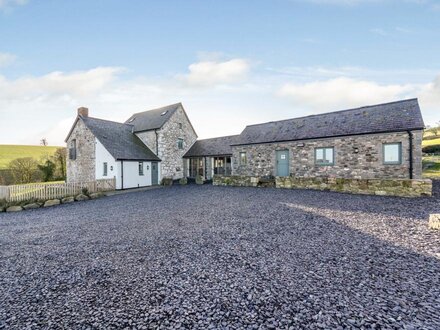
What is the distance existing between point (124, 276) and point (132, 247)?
1489 mm

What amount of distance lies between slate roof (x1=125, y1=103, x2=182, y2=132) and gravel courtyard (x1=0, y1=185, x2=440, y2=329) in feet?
58.8

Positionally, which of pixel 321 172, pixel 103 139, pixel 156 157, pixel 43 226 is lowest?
pixel 43 226

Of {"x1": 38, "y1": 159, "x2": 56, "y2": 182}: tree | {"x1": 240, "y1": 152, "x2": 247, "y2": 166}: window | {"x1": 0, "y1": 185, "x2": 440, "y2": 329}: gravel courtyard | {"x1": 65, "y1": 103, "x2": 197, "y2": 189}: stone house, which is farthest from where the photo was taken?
{"x1": 38, "y1": 159, "x2": 56, "y2": 182}: tree

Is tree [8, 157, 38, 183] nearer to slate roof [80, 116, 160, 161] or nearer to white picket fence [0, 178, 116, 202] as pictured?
slate roof [80, 116, 160, 161]

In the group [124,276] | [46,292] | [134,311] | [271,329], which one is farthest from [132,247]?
[271,329]

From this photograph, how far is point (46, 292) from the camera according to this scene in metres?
3.47

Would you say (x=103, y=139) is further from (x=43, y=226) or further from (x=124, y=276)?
(x=124, y=276)

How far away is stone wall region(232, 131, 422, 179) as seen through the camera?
13078 mm

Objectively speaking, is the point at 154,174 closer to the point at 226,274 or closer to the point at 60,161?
the point at 60,161

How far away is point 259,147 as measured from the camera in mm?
19297

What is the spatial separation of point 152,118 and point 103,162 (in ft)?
28.5

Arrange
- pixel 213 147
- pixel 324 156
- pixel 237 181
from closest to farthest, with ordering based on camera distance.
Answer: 1. pixel 324 156
2. pixel 237 181
3. pixel 213 147

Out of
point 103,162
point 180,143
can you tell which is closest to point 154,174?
point 103,162

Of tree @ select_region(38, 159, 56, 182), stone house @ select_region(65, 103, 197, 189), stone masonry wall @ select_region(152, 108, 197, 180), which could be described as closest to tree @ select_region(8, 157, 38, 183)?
tree @ select_region(38, 159, 56, 182)
